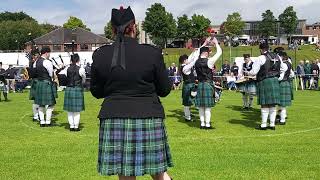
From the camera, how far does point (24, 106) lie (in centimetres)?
1595

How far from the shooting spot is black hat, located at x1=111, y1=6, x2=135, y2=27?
3.76 meters

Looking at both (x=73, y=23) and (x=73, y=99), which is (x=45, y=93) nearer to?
(x=73, y=99)

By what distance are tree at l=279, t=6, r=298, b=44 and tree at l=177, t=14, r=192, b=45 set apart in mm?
14910

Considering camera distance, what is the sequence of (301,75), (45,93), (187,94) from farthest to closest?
(301,75) < (187,94) < (45,93)

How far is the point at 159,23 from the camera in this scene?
69250 mm

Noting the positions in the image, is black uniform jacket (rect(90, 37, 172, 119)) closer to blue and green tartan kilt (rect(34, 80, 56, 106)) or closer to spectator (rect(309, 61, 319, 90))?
blue and green tartan kilt (rect(34, 80, 56, 106))

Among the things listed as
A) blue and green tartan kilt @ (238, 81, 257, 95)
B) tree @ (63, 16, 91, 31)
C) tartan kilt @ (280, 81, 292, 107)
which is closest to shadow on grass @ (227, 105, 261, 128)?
blue and green tartan kilt @ (238, 81, 257, 95)

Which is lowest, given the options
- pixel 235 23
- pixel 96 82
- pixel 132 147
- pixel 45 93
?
pixel 132 147

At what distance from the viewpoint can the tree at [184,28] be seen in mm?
73375

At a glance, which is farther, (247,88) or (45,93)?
(247,88)

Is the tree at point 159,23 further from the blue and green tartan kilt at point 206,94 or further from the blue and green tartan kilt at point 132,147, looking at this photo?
the blue and green tartan kilt at point 132,147

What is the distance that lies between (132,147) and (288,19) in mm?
76778

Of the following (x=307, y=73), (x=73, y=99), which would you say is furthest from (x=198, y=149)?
(x=307, y=73)

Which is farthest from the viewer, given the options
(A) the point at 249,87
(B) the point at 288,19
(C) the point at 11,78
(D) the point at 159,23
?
(B) the point at 288,19
